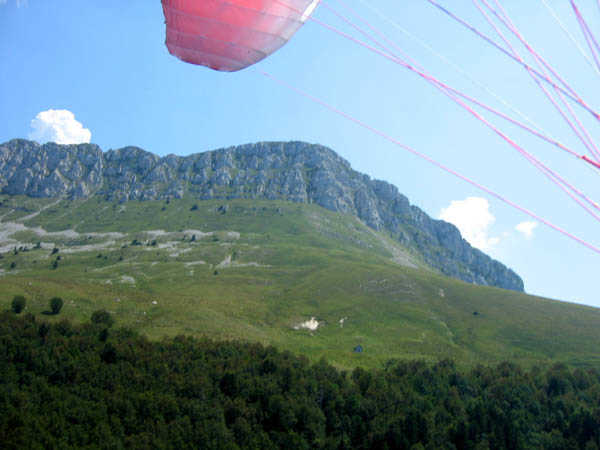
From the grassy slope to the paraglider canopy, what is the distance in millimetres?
67473

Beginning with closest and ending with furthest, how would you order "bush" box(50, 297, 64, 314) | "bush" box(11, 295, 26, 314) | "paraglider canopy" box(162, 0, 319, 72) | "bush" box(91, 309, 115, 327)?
"paraglider canopy" box(162, 0, 319, 72) < "bush" box(91, 309, 115, 327) < "bush" box(11, 295, 26, 314) < "bush" box(50, 297, 64, 314)

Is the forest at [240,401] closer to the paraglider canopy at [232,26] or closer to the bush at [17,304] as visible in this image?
the bush at [17,304]

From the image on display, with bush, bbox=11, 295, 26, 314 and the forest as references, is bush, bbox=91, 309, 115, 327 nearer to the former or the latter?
the forest

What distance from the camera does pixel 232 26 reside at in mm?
15109

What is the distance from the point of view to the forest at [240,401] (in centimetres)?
3878

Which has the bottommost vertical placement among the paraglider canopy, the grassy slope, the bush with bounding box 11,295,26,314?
the bush with bounding box 11,295,26,314

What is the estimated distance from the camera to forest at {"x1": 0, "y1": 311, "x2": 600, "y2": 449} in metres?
38.8

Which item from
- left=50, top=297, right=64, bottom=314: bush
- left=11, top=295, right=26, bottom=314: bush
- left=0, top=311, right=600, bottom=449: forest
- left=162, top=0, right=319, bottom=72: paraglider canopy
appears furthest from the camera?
left=50, top=297, right=64, bottom=314: bush

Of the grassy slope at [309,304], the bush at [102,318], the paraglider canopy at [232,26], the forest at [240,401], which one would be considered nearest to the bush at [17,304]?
the grassy slope at [309,304]

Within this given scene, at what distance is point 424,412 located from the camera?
51.0 m

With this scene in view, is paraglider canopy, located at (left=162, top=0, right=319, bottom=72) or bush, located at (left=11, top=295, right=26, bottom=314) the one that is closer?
paraglider canopy, located at (left=162, top=0, right=319, bottom=72)

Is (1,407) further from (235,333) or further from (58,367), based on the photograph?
(235,333)

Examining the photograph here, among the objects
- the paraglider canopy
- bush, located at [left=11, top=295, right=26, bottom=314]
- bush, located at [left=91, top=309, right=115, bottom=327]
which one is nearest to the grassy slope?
bush, located at [left=11, top=295, right=26, bottom=314]

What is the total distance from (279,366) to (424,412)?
2019cm
